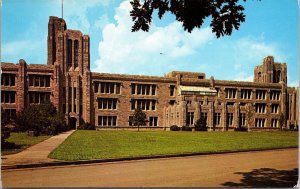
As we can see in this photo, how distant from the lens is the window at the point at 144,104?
52.8 meters

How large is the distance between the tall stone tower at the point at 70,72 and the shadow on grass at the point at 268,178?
39802mm

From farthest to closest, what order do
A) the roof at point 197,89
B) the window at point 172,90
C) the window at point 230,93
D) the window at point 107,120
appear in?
the window at point 230,93 < the window at point 172,90 < the roof at point 197,89 < the window at point 107,120

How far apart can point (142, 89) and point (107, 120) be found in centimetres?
798

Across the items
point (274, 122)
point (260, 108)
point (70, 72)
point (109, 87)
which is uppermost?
point (70, 72)

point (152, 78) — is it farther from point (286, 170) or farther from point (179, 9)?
point (179, 9)

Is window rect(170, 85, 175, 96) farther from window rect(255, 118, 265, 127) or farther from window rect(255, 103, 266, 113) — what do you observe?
window rect(255, 118, 265, 127)

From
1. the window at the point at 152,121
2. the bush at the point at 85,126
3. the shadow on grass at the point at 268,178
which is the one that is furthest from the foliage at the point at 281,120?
the shadow on grass at the point at 268,178

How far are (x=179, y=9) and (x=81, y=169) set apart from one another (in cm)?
669

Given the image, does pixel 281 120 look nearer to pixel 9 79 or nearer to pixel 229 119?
pixel 229 119

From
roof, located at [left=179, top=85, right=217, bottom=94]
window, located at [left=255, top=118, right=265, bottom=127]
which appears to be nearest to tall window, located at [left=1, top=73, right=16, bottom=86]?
roof, located at [left=179, top=85, right=217, bottom=94]

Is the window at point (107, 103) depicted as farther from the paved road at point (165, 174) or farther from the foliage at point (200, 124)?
the paved road at point (165, 174)

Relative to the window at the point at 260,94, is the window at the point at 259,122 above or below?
below

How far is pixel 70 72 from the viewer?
50.0m

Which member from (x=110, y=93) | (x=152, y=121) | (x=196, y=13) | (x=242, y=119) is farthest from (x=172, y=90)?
(x=196, y=13)
